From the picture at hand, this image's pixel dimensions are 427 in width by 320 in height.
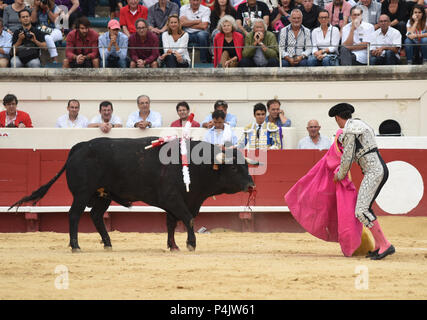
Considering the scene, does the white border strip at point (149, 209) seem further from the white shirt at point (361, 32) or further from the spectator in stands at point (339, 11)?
the spectator in stands at point (339, 11)

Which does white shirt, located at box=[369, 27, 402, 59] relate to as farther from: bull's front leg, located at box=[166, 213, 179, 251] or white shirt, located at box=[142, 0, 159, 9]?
bull's front leg, located at box=[166, 213, 179, 251]

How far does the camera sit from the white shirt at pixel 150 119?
11281 millimetres

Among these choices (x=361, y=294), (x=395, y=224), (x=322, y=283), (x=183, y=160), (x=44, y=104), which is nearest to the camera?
(x=361, y=294)

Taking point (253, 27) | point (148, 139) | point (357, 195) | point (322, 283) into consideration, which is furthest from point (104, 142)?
point (253, 27)

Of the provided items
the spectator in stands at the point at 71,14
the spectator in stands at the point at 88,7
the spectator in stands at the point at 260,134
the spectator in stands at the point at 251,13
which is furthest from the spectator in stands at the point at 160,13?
the spectator in stands at the point at 260,134

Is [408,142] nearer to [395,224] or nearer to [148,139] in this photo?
[395,224]

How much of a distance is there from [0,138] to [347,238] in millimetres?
5714

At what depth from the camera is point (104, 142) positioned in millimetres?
8148

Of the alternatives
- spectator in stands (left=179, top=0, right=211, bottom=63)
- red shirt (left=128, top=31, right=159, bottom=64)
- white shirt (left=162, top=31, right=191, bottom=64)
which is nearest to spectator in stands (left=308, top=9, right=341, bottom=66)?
spectator in stands (left=179, top=0, right=211, bottom=63)

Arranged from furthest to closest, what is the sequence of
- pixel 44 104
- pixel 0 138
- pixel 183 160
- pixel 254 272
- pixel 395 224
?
pixel 44 104 → pixel 0 138 → pixel 395 224 → pixel 183 160 → pixel 254 272

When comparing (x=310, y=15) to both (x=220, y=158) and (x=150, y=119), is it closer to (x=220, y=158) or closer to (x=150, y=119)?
(x=150, y=119)

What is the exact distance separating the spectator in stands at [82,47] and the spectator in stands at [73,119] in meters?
0.91

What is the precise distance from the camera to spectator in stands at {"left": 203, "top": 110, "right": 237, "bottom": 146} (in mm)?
9922

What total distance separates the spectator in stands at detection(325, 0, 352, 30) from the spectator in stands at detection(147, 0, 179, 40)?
2224 millimetres
